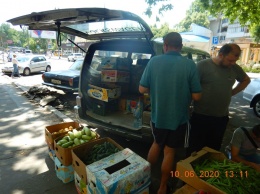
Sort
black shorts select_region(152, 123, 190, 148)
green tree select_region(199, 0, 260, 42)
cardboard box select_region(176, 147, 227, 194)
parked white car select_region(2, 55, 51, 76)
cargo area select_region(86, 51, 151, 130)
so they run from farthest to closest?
parked white car select_region(2, 55, 51, 76)
green tree select_region(199, 0, 260, 42)
cargo area select_region(86, 51, 151, 130)
black shorts select_region(152, 123, 190, 148)
cardboard box select_region(176, 147, 227, 194)

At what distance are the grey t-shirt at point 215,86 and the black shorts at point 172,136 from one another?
449mm

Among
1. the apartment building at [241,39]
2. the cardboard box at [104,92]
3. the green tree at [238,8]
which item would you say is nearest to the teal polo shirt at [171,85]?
the cardboard box at [104,92]

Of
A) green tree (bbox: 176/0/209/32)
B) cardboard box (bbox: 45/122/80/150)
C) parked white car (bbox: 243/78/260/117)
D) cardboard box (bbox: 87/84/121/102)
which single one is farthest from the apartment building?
cardboard box (bbox: 45/122/80/150)

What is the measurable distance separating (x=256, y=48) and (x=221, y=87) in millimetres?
33331

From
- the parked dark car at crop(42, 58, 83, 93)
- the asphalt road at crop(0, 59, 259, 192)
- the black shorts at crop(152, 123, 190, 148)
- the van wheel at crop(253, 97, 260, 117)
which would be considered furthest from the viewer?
the parked dark car at crop(42, 58, 83, 93)

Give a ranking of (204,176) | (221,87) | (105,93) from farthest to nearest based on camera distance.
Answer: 1. (105,93)
2. (221,87)
3. (204,176)

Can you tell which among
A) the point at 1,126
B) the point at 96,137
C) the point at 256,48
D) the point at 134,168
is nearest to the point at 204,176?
the point at 134,168

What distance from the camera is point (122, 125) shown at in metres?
3.56

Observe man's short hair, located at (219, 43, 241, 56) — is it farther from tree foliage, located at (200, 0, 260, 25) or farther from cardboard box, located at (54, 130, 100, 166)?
tree foliage, located at (200, 0, 260, 25)

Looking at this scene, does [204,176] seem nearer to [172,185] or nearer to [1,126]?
[172,185]

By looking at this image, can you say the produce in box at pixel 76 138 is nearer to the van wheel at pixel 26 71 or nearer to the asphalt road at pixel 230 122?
the asphalt road at pixel 230 122

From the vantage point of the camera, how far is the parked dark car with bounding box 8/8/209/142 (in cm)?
315

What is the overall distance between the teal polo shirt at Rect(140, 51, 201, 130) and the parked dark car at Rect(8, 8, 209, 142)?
679 mm

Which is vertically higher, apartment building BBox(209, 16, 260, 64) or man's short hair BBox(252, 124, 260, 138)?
apartment building BBox(209, 16, 260, 64)
